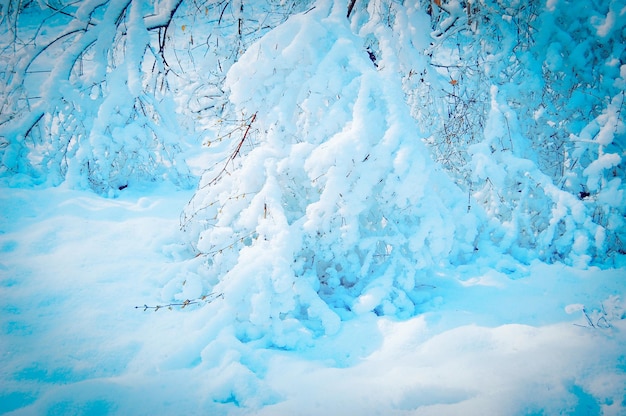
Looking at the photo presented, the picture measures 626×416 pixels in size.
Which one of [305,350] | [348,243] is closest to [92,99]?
[348,243]

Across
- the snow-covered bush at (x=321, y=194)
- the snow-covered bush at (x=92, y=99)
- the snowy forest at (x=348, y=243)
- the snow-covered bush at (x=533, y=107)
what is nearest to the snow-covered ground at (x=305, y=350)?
the snowy forest at (x=348, y=243)

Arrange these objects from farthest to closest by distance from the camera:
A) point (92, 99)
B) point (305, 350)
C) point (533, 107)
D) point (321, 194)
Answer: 1. point (92, 99)
2. point (533, 107)
3. point (321, 194)
4. point (305, 350)

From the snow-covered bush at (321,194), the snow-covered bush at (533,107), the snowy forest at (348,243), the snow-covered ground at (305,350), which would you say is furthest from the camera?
the snow-covered bush at (533,107)

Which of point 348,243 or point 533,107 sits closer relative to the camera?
point 348,243

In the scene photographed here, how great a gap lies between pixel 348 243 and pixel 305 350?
923mm

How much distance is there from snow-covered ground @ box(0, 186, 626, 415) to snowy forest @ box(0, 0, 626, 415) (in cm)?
2

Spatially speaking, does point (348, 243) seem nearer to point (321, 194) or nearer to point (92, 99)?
point (321, 194)

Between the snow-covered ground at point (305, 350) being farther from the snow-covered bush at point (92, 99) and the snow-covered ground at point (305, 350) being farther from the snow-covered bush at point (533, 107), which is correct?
the snow-covered bush at point (92, 99)

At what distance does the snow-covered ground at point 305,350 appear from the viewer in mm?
1750

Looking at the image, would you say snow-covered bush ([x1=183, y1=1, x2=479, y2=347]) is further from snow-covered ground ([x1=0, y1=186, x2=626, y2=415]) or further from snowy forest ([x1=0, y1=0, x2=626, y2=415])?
snow-covered ground ([x1=0, y1=186, x2=626, y2=415])

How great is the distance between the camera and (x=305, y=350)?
234 centimetres

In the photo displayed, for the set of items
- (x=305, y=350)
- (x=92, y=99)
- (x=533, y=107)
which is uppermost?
(x=533, y=107)

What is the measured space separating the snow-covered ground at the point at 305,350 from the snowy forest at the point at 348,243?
2 centimetres

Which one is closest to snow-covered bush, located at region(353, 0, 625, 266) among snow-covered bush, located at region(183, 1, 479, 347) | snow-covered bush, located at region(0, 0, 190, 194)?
snow-covered bush, located at region(183, 1, 479, 347)
